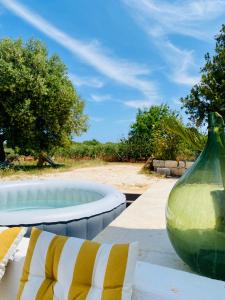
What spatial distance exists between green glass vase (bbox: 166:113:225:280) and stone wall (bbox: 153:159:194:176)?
1024cm

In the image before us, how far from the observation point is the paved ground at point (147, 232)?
2221 mm

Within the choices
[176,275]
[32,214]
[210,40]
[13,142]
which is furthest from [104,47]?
[176,275]

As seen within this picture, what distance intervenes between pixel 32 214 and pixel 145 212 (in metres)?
1.59

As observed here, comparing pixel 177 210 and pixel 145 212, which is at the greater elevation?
pixel 177 210

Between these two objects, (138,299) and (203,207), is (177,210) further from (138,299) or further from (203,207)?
(138,299)

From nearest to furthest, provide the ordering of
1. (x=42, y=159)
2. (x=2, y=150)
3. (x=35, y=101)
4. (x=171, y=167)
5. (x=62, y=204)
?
(x=62, y=204)
(x=171, y=167)
(x=35, y=101)
(x=42, y=159)
(x=2, y=150)

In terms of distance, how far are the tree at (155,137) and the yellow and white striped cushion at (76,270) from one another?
139cm

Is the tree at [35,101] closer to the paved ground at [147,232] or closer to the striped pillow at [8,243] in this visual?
the paved ground at [147,232]

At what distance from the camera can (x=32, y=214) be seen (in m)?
4.26

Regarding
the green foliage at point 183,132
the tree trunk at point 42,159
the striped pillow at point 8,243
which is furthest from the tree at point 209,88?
the striped pillow at point 8,243

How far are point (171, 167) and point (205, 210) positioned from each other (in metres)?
10.8

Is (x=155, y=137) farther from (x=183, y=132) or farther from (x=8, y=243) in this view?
(x=8, y=243)

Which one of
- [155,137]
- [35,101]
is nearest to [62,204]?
[155,137]

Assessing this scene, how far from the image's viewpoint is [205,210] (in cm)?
162
